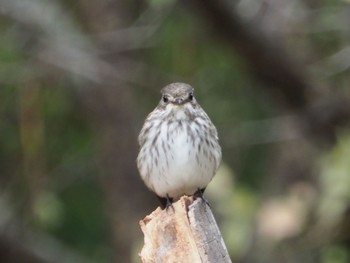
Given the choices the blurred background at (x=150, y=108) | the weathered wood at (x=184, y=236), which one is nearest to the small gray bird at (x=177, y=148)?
the blurred background at (x=150, y=108)

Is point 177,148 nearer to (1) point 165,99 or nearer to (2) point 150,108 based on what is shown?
(1) point 165,99

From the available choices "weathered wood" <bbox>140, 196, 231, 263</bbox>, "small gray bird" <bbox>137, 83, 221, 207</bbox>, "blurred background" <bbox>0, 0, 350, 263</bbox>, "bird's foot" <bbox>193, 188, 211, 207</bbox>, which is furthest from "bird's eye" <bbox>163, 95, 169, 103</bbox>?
"weathered wood" <bbox>140, 196, 231, 263</bbox>

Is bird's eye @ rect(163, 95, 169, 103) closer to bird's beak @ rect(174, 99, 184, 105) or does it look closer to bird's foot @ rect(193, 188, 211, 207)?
bird's beak @ rect(174, 99, 184, 105)

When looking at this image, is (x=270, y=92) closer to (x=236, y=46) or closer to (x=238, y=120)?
(x=236, y=46)

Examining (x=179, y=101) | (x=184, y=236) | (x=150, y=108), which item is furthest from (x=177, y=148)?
(x=150, y=108)

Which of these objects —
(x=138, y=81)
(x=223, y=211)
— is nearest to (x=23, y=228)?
(x=138, y=81)

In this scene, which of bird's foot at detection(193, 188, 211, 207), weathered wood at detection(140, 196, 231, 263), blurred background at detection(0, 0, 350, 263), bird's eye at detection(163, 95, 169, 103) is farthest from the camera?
blurred background at detection(0, 0, 350, 263)
